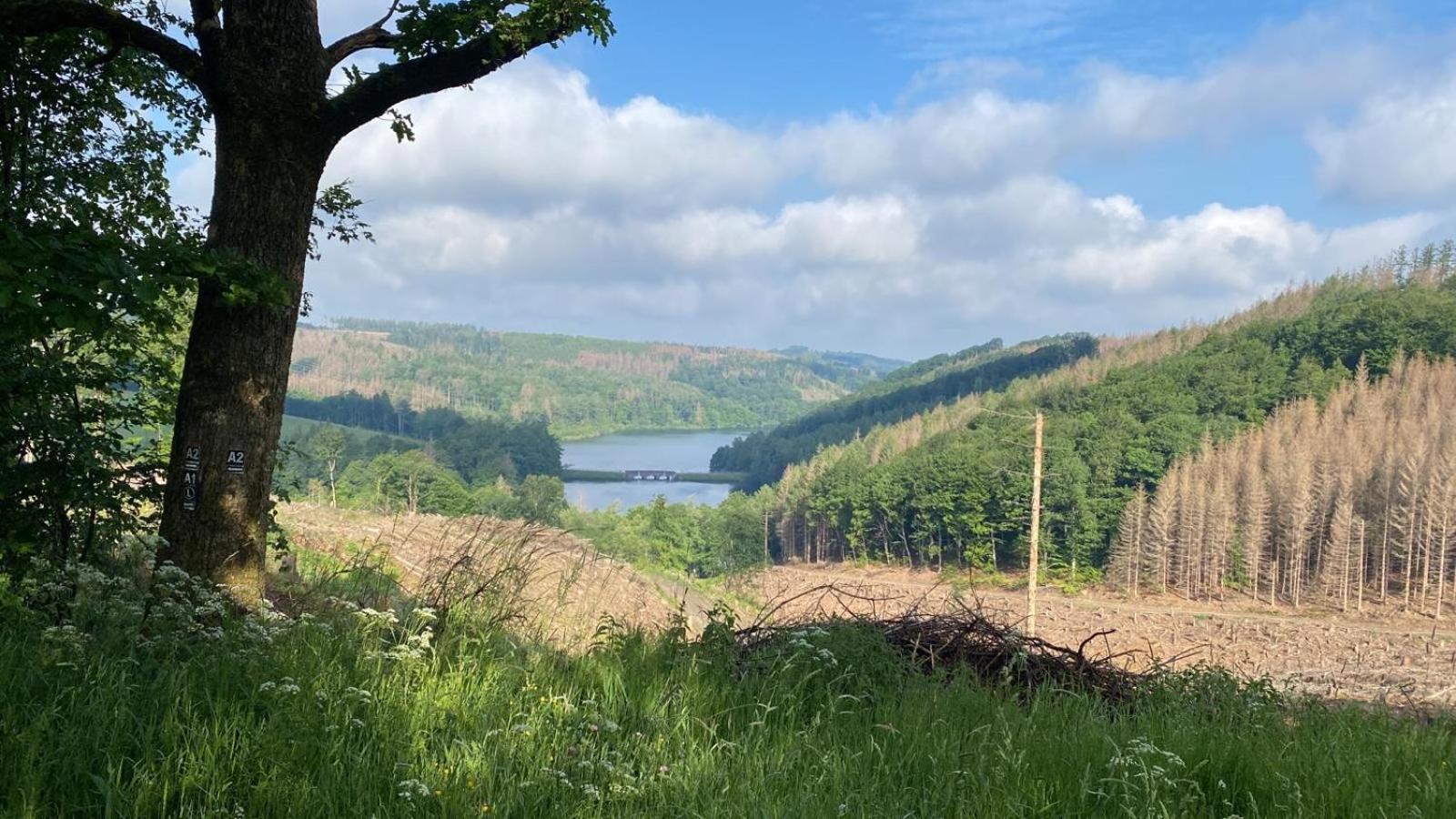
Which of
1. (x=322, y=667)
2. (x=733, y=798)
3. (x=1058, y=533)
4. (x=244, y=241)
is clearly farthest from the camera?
(x=1058, y=533)

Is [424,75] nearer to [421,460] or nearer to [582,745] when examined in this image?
[582,745]

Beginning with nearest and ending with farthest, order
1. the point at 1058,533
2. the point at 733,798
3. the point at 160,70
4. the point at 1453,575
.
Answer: the point at 733,798, the point at 160,70, the point at 1453,575, the point at 1058,533

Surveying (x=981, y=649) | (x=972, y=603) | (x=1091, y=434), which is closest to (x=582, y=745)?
(x=981, y=649)

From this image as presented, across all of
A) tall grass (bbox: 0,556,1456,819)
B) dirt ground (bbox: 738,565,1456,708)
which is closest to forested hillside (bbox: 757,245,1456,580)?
dirt ground (bbox: 738,565,1456,708)

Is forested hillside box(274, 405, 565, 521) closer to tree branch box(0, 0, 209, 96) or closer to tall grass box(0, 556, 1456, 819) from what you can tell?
tall grass box(0, 556, 1456, 819)

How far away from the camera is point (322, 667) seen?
3406 mm

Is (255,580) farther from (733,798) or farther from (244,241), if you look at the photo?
(733,798)

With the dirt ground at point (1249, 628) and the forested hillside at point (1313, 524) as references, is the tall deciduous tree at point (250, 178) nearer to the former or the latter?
the dirt ground at point (1249, 628)

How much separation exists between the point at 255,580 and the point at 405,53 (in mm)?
2937

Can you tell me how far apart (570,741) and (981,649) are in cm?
303

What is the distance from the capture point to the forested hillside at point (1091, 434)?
92.7 meters

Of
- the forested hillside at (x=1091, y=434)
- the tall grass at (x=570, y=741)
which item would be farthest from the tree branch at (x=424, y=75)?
the forested hillside at (x=1091, y=434)

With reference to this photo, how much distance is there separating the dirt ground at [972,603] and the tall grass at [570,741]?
885mm

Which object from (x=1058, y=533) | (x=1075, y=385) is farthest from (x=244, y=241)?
(x=1075, y=385)
